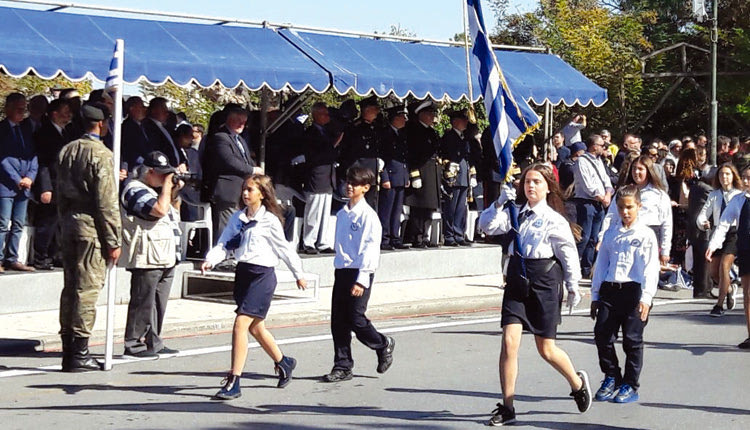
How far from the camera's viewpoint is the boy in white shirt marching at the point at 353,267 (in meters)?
9.23

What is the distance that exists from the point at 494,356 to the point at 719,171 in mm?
4167

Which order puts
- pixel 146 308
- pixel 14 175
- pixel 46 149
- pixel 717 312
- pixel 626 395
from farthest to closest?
pixel 717 312 < pixel 46 149 < pixel 14 175 < pixel 146 308 < pixel 626 395

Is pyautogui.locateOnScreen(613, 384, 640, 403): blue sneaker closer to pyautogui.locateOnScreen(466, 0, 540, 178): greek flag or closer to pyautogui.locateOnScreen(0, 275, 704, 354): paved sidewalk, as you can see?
pyautogui.locateOnScreen(466, 0, 540, 178): greek flag

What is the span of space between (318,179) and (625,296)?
706cm

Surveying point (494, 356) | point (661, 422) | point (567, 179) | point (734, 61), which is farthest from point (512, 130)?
point (734, 61)

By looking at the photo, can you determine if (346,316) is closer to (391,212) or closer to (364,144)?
(364,144)

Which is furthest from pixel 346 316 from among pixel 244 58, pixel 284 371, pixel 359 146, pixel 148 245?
pixel 359 146

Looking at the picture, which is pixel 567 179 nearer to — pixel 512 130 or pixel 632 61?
pixel 512 130

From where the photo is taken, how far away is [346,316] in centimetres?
934

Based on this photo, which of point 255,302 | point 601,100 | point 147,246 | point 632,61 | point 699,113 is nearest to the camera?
point 255,302

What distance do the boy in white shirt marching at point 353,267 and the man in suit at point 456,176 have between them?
25.5ft

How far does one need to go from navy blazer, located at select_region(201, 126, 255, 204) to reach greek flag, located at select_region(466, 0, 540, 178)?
20.5 feet

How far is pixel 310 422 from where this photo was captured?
7922mm

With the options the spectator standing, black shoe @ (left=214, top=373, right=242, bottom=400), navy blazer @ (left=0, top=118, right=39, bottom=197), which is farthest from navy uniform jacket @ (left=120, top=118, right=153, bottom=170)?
the spectator standing
